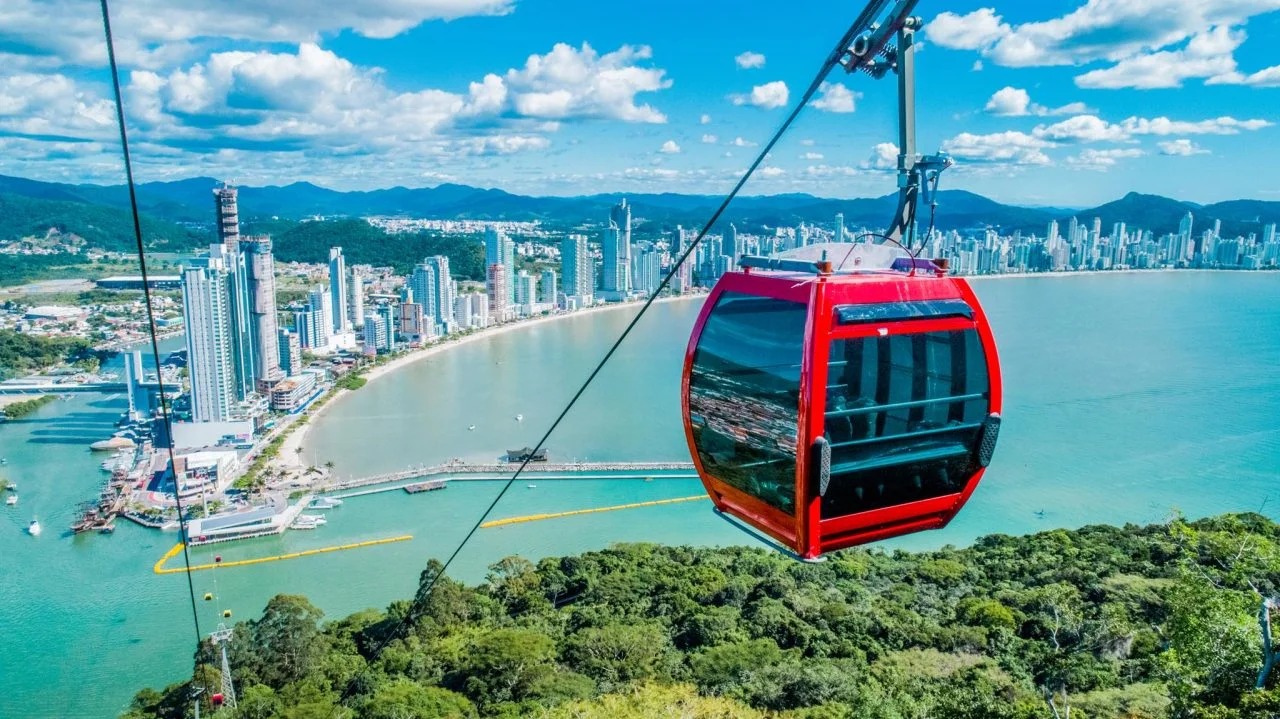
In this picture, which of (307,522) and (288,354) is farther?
(288,354)

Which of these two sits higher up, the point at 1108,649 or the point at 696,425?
the point at 696,425

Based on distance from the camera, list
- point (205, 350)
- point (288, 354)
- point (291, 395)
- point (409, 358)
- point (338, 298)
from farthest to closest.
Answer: point (338, 298)
point (409, 358)
point (288, 354)
point (291, 395)
point (205, 350)

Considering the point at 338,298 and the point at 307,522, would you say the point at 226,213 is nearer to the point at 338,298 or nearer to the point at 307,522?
the point at 338,298

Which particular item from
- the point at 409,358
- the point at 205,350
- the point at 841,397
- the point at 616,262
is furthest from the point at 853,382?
the point at 616,262

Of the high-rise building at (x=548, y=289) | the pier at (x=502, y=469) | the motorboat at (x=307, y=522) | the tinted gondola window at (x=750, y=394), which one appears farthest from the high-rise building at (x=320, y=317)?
the tinted gondola window at (x=750, y=394)

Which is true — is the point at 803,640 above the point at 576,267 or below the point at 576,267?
below

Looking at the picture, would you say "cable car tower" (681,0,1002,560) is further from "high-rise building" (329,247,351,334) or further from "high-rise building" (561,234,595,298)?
"high-rise building" (561,234,595,298)

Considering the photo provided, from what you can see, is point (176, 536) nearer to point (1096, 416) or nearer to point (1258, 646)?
point (1258, 646)

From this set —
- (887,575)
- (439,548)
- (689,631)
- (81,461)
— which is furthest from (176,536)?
(887,575)
